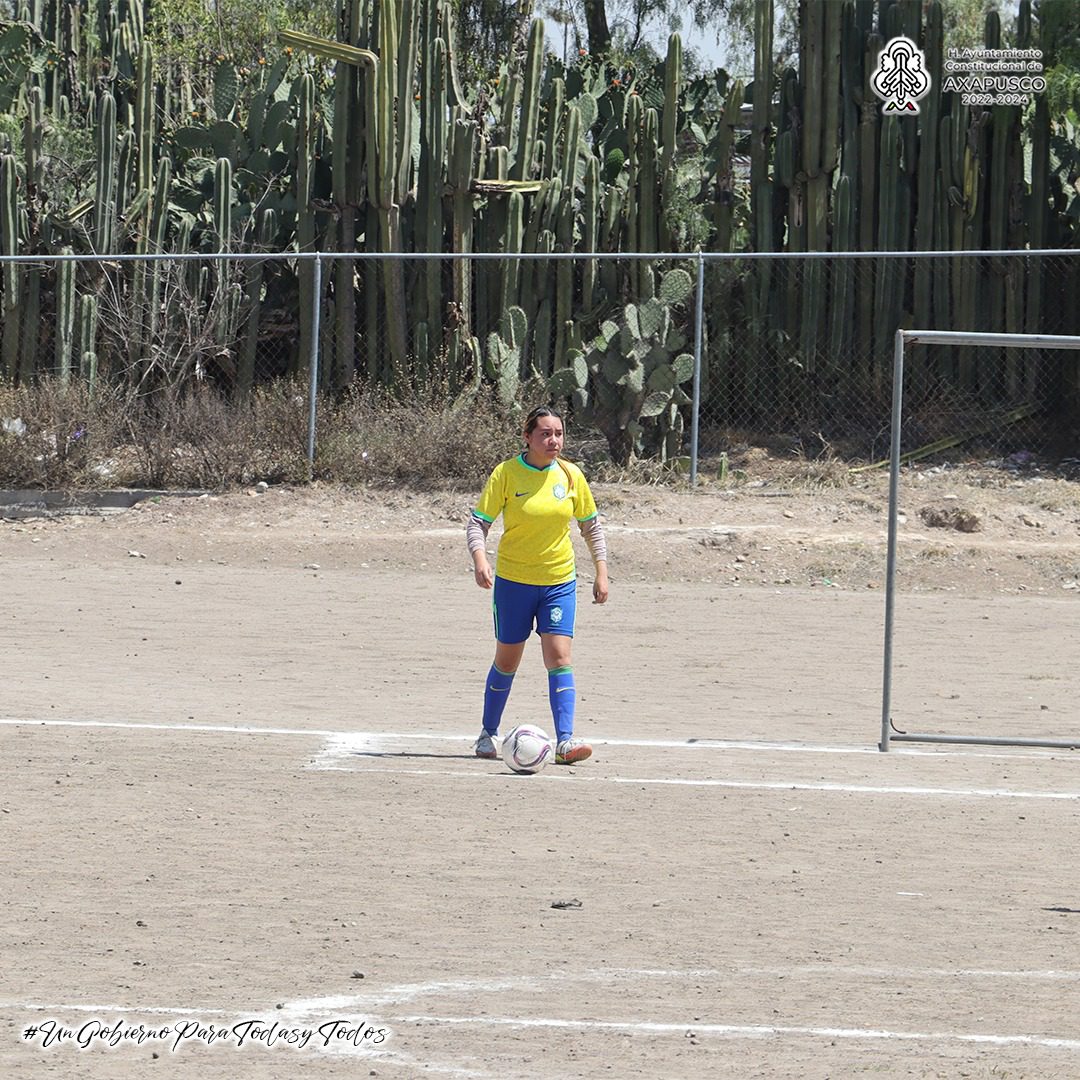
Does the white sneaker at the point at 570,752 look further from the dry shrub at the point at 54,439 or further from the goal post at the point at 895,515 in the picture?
the dry shrub at the point at 54,439

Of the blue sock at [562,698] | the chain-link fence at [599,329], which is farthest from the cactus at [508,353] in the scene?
the blue sock at [562,698]

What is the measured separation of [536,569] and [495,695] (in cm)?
69

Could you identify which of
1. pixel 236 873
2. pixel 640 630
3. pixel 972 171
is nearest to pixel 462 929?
pixel 236 873

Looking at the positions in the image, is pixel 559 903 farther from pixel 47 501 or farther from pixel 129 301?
pixel 129 301

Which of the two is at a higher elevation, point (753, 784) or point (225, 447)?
point (225, 447)

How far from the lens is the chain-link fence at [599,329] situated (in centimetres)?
1923

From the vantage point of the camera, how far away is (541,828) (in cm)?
716

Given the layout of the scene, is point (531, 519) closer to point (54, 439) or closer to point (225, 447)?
point (225, 447)

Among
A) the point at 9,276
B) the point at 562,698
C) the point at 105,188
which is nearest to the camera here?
the point at 562,698

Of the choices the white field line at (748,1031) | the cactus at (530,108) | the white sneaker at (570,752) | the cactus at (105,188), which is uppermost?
the cactus at (530,108)

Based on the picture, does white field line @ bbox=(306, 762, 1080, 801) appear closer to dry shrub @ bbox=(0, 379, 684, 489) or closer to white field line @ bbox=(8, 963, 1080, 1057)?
white field line @ bbox=(8, 963, 1080, 1057)

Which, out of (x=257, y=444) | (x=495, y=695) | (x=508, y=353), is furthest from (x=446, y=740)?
(x=508, y=353)

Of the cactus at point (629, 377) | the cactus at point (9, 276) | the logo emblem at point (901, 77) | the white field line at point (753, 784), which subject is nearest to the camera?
the white field line at point (753, 784)

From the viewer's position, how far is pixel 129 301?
19.3m
